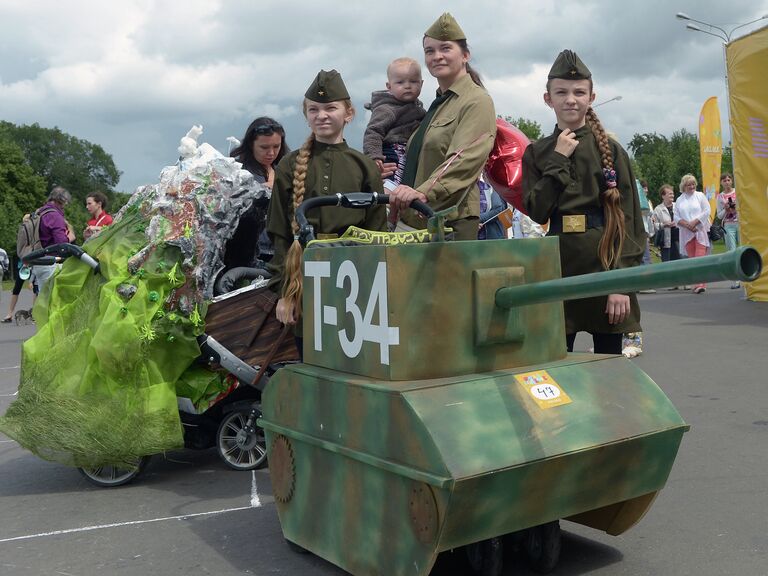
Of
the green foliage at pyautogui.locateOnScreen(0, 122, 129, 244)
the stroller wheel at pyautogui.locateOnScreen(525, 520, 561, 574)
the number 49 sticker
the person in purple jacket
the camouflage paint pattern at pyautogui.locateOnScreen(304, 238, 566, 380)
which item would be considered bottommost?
the stroller wheel at pyautogui.locateOnScreen(525, 520, 561, 574)

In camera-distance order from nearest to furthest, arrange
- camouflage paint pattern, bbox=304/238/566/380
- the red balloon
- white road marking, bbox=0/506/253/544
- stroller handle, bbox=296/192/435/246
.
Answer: camouflage paint pattern, bbox=304/238/566/380
stroller handle, bbox=296/192/435/246
white road marking, bbox=0/506/253/544
the red balloon

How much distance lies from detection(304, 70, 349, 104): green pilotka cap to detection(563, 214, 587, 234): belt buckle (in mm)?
1204

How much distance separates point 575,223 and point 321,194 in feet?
3.84

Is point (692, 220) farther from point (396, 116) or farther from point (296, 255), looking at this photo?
point (296, 255)

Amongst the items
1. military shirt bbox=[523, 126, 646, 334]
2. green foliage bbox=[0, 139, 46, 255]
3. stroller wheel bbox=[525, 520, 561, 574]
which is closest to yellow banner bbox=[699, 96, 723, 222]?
military shirt bbox=[523, 126, 646, 334]

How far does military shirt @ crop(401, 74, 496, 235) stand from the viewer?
4.03 meters

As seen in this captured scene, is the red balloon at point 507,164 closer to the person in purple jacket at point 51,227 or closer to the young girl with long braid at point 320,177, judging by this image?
the young girl with long braid at point 320,177

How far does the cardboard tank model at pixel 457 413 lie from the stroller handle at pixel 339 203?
26cm

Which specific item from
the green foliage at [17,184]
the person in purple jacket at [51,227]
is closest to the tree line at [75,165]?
the green foliage at [17,184]

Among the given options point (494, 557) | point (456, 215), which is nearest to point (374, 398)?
point (494, 557)

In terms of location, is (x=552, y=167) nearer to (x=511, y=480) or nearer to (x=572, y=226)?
(x=572, y=226)

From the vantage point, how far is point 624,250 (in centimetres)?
407

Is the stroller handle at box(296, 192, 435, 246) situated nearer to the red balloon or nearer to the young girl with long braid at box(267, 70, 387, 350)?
the young girl with long braid at box(267, 70, 387, 350)

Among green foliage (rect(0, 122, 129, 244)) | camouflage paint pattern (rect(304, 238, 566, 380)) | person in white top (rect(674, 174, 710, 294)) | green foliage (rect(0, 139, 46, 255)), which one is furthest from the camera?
green foliage (rect(0, 122, 129, 244))
